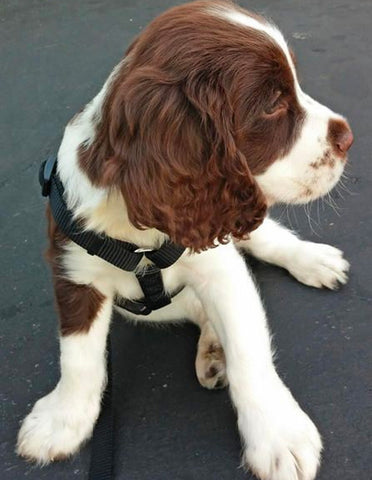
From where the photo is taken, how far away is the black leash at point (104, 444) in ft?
6.92

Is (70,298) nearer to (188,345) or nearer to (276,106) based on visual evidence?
(188,345)

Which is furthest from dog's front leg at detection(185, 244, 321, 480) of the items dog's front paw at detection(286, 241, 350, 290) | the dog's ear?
dog's front paw at detection(286, 241, 350, 290)

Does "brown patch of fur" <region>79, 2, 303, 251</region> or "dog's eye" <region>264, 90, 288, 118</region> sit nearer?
"brown patch of fur" <region>79, 2, 303, 251</region>

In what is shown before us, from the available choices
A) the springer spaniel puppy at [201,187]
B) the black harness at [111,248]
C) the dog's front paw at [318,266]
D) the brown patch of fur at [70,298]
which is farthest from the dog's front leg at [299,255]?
the brown patch of fur at [70,298]

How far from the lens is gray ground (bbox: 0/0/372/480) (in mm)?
2170

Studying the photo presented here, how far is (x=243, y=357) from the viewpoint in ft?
6.85

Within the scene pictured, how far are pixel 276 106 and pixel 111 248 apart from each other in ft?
2.09

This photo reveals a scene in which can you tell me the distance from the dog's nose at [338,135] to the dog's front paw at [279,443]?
0.84 m

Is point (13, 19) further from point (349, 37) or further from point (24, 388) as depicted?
point (24, 388)

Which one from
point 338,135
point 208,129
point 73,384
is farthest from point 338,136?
point 73,384

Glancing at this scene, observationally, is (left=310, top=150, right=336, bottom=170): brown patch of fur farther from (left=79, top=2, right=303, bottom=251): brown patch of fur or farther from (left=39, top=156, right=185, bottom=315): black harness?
(left=39, top=156, right=185, bottom=315): black harness

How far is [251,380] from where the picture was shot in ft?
6.83

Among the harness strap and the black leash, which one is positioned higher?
the harness strap

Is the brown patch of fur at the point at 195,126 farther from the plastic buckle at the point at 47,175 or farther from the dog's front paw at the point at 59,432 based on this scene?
the dog's front paw at the point at 59,432
